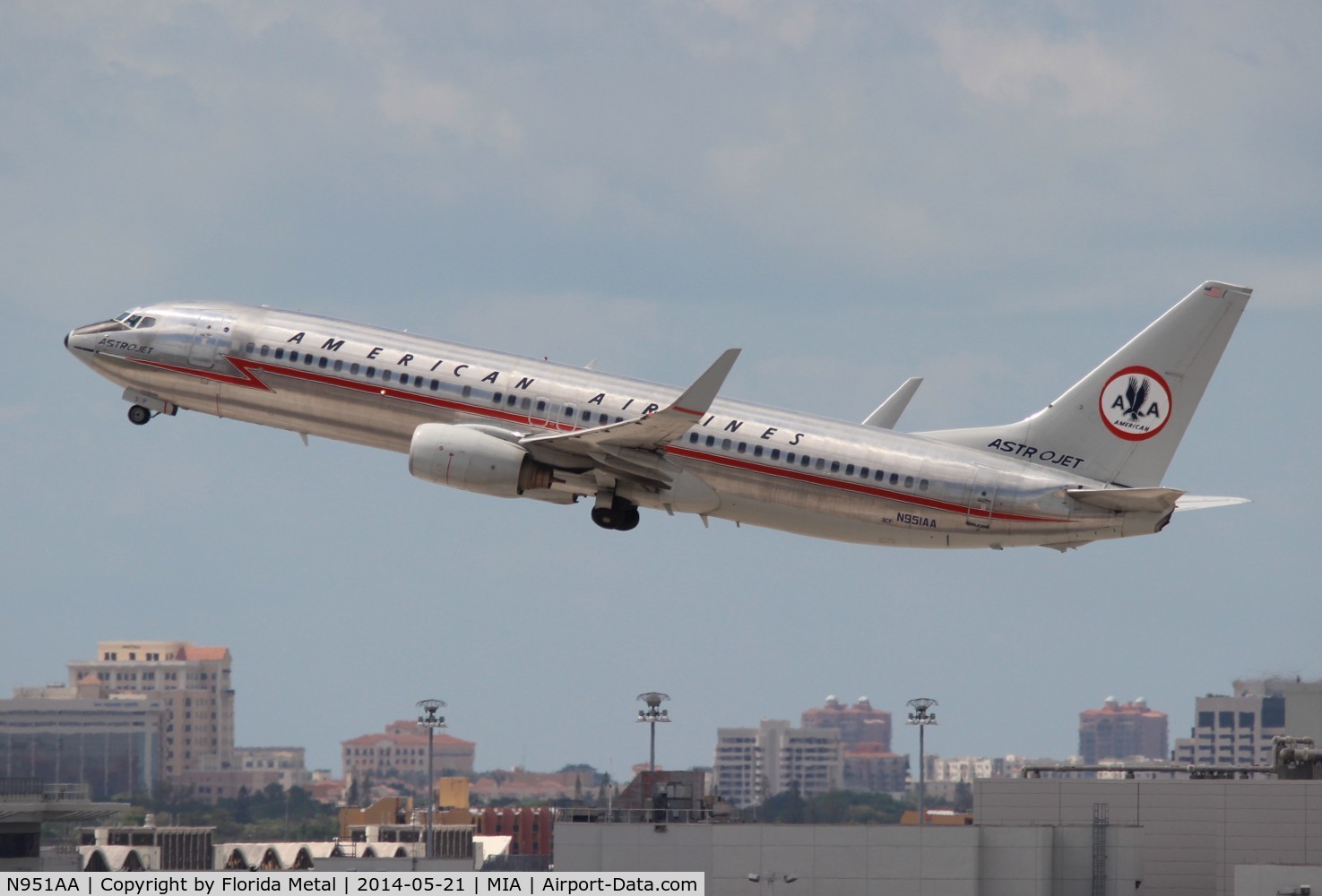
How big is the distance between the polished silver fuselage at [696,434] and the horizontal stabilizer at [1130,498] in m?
0.34

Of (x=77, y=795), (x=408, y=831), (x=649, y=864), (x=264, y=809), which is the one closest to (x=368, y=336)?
(x=649, y=864)

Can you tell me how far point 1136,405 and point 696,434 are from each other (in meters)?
16.6

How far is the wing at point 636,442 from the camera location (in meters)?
68.1

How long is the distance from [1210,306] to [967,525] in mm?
12713

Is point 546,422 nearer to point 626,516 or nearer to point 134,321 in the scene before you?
point 626,516

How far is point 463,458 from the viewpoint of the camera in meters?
71.2

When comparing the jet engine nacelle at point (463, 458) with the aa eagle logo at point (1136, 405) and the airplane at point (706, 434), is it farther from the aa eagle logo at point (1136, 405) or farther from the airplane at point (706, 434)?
the aa eagle logo at point (1136, 405)

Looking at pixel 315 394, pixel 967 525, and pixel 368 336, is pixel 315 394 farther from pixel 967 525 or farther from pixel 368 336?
pixel 967 525

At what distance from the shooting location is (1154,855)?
266 feet

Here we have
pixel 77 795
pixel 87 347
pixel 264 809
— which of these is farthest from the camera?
pixel 264 809

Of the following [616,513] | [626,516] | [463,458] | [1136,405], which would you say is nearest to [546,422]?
[463,458]

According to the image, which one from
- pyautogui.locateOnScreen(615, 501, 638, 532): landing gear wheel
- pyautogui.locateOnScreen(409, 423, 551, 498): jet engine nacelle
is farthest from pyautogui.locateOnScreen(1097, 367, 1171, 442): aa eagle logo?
pyautogui.locateOnScreen(409, 423, 551, 498): jet engine nacelle

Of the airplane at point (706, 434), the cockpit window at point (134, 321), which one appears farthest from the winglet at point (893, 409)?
the cockpit window at point (134, 321)

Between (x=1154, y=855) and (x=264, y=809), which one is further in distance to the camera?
(x=264, y=809)
